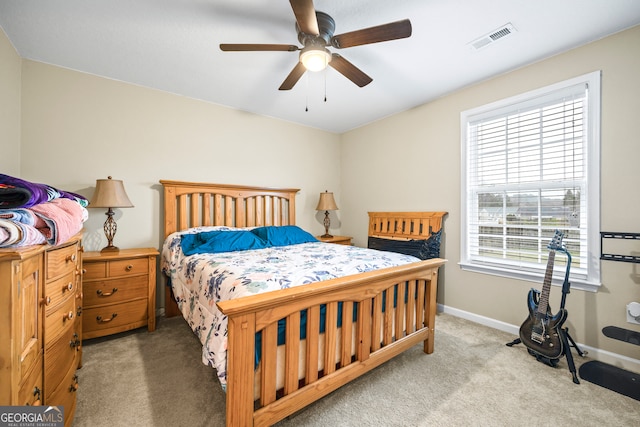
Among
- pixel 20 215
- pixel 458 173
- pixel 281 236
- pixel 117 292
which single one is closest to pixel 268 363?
pixel 20 215

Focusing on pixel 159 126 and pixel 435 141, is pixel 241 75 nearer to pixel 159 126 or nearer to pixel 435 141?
pixel 159 126

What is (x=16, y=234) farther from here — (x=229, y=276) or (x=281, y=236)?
(x=281, y=236)

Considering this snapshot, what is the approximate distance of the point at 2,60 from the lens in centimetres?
199

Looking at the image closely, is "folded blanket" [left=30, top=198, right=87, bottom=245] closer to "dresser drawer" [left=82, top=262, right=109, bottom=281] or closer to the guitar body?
"dresser drawer" [left=82, top=262, right=109, bottom=281]

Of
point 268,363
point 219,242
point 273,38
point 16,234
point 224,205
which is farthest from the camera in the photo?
point 224,205

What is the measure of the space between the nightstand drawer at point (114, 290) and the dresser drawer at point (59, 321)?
0.89m

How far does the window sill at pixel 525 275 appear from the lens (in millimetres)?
2065

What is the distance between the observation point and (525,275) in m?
2.41

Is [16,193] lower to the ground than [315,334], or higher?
higher

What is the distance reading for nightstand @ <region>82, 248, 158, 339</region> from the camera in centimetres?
221

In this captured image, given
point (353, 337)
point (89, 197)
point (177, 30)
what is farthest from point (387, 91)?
point (89, 197)

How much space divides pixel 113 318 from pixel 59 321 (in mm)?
1252

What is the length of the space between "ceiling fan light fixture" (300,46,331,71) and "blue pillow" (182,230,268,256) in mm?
1704

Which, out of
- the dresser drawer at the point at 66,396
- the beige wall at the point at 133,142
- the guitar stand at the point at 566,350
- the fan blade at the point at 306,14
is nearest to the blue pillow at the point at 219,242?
the beige wall at the point at 133,142
